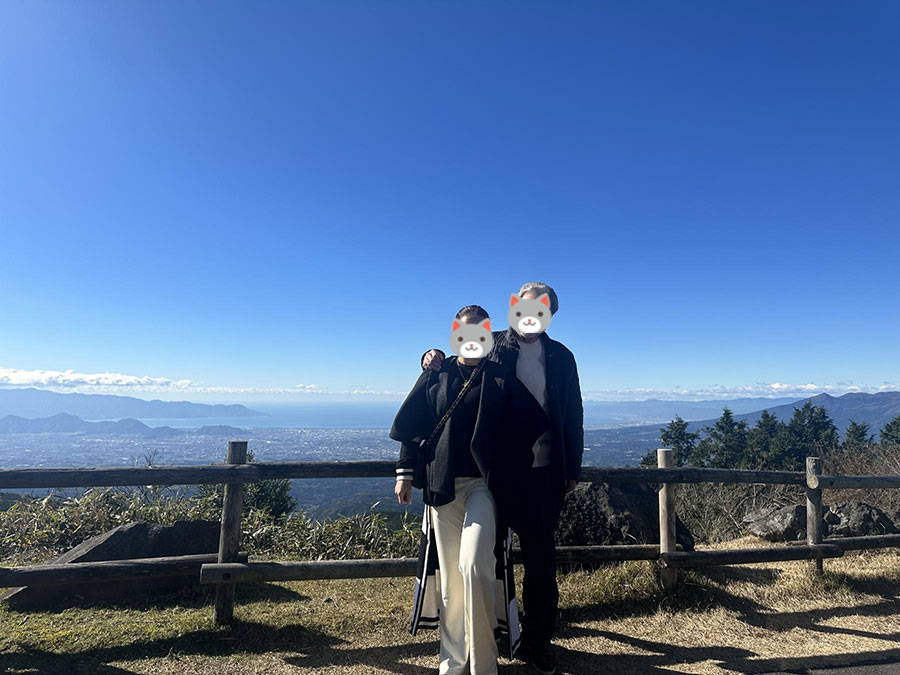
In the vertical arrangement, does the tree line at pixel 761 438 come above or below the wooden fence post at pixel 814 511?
below

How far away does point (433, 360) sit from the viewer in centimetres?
315

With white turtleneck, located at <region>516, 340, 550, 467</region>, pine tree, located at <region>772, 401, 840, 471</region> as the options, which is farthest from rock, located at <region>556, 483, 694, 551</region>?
pine tree, located at <region>772, 401, 840, 471</region>

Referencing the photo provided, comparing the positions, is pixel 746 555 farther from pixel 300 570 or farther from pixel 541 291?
pixel 300 570

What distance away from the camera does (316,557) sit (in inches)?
242

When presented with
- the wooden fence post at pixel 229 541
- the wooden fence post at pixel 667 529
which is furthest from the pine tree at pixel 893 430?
the wooden fence post at pixel 229 541

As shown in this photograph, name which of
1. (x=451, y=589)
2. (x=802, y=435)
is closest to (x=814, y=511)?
(x=451, y=589)

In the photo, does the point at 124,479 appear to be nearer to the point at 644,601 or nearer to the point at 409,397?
the point at 409,397

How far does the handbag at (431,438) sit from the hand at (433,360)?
237 mm

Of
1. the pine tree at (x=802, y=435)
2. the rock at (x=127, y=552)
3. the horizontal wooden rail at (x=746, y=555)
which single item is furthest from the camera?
the pine tree at (x=802, y=435)

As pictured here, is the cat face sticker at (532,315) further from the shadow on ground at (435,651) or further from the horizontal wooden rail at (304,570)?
the shadow on ground at (435,651)

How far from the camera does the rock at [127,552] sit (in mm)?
4082

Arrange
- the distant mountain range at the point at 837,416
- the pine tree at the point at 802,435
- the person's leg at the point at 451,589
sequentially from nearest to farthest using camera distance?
the person's leg at the point at 451,589 → the pine tree at the point at 802,435 → the distant mountain range at the point at 837,416

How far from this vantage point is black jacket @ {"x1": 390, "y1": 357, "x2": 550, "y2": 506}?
2.86m

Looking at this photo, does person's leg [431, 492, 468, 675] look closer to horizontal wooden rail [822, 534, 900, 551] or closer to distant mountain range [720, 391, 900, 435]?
horizontal wooden rail [822, 534, 900, 551]
